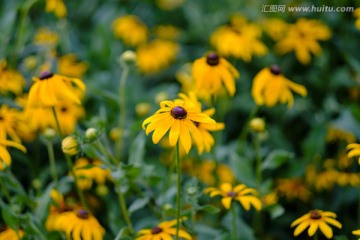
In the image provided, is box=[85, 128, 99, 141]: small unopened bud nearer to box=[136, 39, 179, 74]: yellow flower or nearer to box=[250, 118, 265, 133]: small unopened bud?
box=[250, 118, 265, 133]: small unopened bud

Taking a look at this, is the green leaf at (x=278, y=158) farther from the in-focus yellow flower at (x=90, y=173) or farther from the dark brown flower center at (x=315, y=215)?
the in-focus yellow flower at (x=90, y=173)

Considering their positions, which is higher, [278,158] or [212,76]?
[212,76]

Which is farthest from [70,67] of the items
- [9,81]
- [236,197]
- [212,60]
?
[236,197]

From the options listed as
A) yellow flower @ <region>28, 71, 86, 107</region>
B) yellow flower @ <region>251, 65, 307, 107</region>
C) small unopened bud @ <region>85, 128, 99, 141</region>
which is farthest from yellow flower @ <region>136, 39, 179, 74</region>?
small unopened bud @ <region>85, 128, 99, 141</region>

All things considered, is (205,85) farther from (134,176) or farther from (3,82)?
(3,82)

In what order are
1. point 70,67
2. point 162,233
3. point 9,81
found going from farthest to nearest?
1. point 70,67
2. point 9,81
3. point 162,233

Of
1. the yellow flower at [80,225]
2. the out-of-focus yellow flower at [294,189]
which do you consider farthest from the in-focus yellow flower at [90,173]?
the out-of-focus yellow flower at [294,189]

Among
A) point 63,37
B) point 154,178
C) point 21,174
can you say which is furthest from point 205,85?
point 63,37

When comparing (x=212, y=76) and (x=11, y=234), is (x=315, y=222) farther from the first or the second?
(x=11, y=234)
